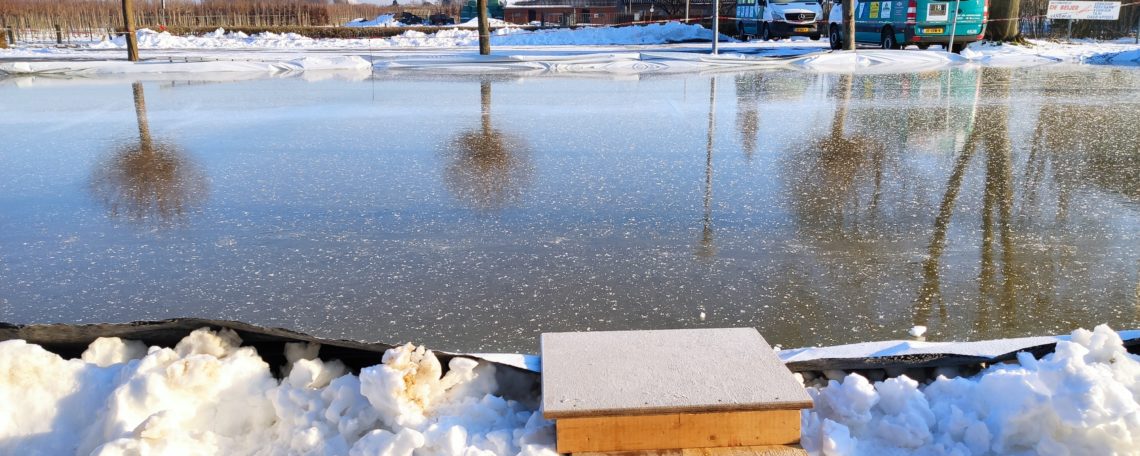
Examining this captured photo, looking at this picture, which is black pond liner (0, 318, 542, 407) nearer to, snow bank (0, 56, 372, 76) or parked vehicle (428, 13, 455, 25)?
snow bank (0, 56, 372, 76)

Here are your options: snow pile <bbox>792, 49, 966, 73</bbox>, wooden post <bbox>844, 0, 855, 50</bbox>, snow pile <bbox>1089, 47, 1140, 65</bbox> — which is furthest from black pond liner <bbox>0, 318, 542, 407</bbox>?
snow pile <bbox>1089, 47, 1140, 65</bbox>

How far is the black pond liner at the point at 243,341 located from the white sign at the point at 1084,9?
28.5m

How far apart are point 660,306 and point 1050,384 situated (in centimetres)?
174

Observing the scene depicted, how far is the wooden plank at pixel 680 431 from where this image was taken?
2.58m

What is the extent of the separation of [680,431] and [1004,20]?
28875mm

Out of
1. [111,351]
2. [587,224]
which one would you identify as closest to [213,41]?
[587,224]

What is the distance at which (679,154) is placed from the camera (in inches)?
311

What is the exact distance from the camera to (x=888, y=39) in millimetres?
24078

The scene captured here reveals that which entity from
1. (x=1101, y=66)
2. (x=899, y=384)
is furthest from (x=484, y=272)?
(x=1101, y=66)

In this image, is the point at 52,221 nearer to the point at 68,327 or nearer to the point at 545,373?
the point at 68,327

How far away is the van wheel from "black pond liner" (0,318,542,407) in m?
23.3

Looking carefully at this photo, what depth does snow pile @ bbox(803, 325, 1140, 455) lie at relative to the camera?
8.09 feet

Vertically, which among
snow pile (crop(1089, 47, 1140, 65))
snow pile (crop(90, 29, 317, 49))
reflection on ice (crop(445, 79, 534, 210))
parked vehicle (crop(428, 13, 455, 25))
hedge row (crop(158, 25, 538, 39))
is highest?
parked vehicle (crop(428, 13, 455, 25))

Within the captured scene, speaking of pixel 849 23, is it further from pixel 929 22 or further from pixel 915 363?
pixel 915 363
